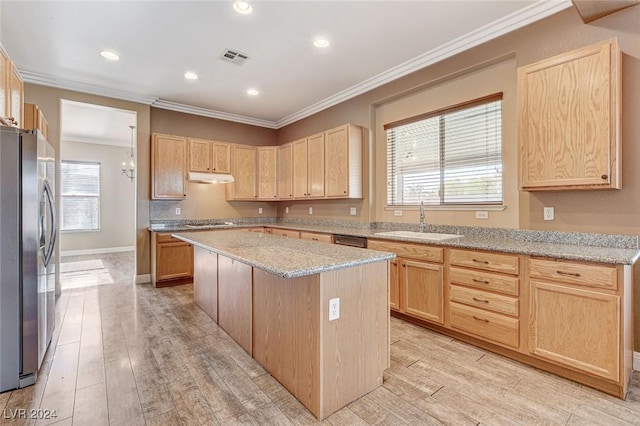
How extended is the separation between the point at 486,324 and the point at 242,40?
11.6 feet

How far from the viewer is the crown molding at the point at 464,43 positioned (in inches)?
102

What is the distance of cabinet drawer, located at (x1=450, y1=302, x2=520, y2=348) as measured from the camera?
237 centimetres

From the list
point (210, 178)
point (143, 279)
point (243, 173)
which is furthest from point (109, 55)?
point (143, 279)

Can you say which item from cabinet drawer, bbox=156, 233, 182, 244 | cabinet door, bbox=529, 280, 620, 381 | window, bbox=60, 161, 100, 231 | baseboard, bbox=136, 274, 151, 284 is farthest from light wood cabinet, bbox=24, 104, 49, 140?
cabinet door, bbox=529, 280, 620, 381

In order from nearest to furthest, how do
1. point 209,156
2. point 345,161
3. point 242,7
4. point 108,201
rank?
point 242,7 → point 345,161 → point 209,156 → point 108,201

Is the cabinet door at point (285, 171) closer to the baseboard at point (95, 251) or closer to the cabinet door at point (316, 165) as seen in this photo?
the cabinet door at point (316, 165)

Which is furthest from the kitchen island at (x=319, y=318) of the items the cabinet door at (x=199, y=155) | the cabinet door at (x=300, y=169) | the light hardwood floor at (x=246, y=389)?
the cabinet door at (x=199, y=155)

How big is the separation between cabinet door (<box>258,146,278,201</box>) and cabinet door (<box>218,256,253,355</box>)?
9.48 ft

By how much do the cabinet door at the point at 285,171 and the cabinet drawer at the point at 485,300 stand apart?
344 cm

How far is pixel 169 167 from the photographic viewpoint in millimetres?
4891

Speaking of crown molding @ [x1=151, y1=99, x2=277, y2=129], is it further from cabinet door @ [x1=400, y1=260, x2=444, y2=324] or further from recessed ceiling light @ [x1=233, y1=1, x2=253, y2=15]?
cabinet door @ [x1=400, y1=260, x2=444, y2=324]

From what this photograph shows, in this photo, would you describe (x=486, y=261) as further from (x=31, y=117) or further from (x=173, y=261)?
(x=31, y=117)

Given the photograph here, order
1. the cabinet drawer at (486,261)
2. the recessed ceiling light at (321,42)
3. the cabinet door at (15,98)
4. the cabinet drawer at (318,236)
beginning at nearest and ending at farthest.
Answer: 1. the cabinet drawer at (486,261)
2. the cabinet door at (15,98)
3. the recessed ceiling light at (321,42)
4. the cabinet drawer at (318,236)

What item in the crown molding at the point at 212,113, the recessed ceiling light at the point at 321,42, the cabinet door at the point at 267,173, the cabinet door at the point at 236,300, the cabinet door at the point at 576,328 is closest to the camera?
the cabinet door at the point at 576,328
